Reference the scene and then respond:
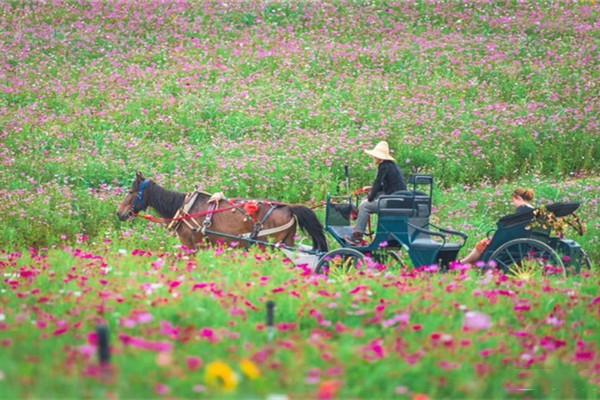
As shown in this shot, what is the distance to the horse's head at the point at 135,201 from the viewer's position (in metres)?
12.4

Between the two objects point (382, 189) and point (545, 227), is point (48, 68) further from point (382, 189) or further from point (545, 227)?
point (545, 227)

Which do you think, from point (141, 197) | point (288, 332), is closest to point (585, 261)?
point (288, 332)

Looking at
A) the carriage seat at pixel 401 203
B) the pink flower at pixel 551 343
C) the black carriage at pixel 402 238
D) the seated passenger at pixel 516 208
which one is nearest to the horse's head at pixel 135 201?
the black carriage at pixel 402 238

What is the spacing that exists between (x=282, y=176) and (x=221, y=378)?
1175cm

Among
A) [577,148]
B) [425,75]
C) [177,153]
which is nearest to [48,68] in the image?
[177,153]

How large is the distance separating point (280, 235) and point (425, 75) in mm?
14069

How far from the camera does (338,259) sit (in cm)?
1048

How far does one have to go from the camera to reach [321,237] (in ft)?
38.5

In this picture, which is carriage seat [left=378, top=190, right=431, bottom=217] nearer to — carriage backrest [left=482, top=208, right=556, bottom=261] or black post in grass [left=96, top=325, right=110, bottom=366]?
carriage backrest [left=482, top=208, right=556, bottom=261]

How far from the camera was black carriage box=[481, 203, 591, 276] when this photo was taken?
10438 millimetres

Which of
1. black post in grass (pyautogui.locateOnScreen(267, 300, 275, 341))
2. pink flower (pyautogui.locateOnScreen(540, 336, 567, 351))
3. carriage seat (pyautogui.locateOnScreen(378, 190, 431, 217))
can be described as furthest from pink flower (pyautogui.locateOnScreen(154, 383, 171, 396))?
carriage seat (pyautogui.locateOnScreen(378, 190, 431, 217))

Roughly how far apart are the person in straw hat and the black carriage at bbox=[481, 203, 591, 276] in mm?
1493

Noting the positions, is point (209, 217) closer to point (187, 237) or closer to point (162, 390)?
point (187, 237)

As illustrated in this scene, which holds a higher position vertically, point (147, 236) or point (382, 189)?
point (382, 189)
